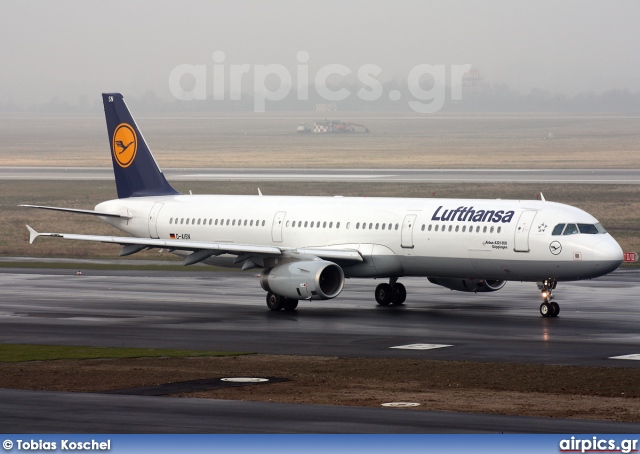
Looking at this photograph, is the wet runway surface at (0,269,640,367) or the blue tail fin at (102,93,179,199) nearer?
the wet runway surface at (0,269,640,367)

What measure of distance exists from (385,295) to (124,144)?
14746 mm

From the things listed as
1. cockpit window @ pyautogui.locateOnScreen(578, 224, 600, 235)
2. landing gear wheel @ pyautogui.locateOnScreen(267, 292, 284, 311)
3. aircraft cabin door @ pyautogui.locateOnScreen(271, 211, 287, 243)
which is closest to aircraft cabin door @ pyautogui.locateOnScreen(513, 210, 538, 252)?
cockpit window @ pyautogui.locateOnScreen(578, 224, 600, 235)

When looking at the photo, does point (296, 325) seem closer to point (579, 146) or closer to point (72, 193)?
point (72, 193)

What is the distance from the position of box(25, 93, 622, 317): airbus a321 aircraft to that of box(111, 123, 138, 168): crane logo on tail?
8.30ft

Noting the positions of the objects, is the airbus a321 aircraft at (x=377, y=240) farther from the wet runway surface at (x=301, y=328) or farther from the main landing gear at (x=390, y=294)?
the wet runway surface at (x=301, y=328)

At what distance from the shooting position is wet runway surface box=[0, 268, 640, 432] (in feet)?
74.5

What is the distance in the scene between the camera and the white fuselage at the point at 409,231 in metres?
41.9

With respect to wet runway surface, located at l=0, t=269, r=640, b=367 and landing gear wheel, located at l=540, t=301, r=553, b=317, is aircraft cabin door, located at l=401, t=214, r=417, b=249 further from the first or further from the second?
landing gear wheel, located at l=540, t=301, r=553, b=317

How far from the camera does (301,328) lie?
39.5 metres

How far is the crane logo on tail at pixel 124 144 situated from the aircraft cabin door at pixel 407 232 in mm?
14483

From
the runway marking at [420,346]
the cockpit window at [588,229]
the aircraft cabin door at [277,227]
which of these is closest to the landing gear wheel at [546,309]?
the cockpit window at [588,229]

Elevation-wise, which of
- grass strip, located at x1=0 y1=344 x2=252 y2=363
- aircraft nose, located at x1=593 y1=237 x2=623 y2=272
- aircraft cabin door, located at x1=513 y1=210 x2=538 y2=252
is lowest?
grass strip, located at x1=0 y1=344 x2=252 y2=363

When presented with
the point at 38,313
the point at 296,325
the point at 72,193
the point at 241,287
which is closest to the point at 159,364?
the point at 296,325

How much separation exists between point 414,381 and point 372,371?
5.91 ft
